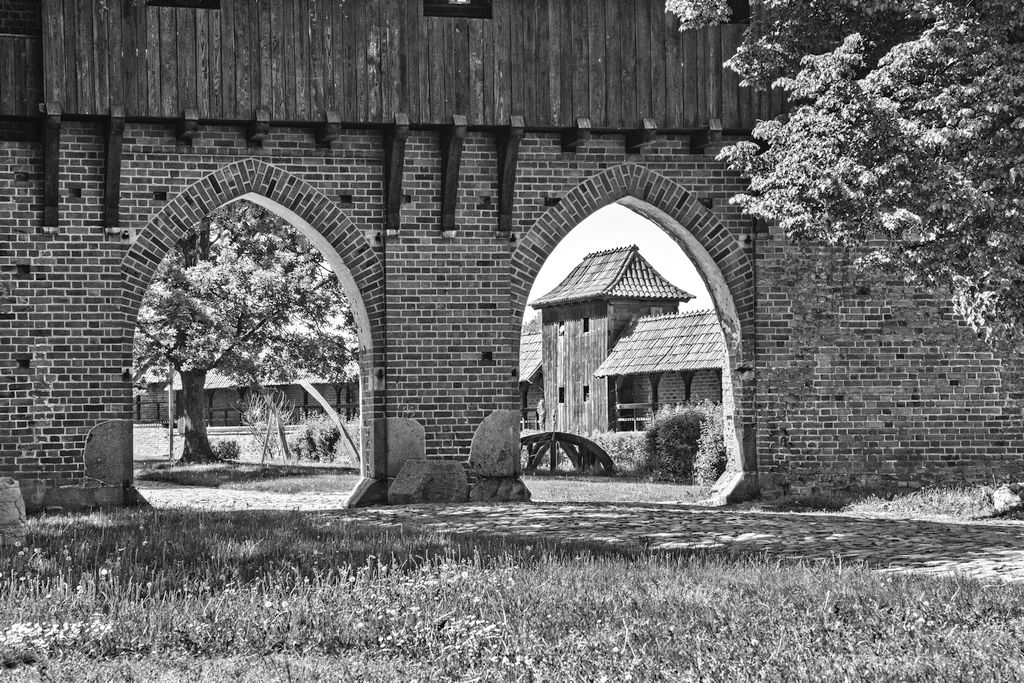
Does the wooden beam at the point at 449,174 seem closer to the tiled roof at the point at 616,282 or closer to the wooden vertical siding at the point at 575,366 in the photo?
the wooden vertical siding at the point at 575,366

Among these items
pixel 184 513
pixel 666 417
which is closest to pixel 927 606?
pixel 184 513

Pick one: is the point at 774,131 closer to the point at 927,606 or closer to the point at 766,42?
the point at 766,42

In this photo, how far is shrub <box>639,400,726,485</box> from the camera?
20953 mm

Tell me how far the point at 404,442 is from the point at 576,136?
3931 millimetres

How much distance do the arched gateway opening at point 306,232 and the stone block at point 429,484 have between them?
250 millimetres

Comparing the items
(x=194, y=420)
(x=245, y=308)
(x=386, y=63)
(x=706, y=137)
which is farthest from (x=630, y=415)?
(x=386, y=63)

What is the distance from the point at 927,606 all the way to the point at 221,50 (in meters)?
9.94

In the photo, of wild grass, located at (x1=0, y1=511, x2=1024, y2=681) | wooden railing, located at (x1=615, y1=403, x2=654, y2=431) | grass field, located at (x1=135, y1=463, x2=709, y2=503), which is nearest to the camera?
wild grass, located at (x1=0, y1=511, x2=1024, y2=681)

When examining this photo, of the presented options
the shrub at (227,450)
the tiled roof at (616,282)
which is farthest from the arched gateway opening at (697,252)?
the tiled roof at (616,282)

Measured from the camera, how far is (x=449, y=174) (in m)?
14.3

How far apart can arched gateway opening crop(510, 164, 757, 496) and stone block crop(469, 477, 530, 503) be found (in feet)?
5.78

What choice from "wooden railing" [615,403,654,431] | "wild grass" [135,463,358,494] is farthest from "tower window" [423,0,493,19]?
"wooden railing" [615,403,654,431]

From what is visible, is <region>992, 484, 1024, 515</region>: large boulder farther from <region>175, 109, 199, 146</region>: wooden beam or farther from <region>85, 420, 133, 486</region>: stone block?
<region>175, 109, 199, 146</region>: wooden beam

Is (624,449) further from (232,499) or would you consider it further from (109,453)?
(109,453)
